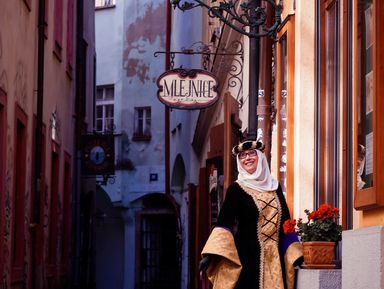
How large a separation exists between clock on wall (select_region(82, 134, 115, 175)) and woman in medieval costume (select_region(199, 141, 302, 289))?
17.3m

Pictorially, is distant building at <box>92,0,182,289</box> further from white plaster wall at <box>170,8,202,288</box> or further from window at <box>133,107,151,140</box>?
white plaster wall at <box>170,8,202,288</box>

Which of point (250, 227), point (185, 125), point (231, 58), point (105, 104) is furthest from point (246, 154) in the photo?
point (105, 104)

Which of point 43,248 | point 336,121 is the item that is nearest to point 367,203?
point 336,121

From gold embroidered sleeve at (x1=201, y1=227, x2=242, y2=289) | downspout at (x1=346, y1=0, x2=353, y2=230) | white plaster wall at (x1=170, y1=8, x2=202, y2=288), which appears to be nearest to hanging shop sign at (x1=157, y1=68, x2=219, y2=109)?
gold embroidered sleeve at (x1=201, y1=227, x2=242, y2=289)

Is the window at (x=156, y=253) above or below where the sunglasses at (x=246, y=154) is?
Answer: below

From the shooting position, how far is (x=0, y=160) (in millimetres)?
14039

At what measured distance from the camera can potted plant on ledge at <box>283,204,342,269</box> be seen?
782cm

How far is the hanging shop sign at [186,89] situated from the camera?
15.7 metres

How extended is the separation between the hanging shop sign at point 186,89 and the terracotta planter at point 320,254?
312 inches

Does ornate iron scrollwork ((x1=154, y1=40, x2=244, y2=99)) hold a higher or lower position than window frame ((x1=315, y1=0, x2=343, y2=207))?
higher

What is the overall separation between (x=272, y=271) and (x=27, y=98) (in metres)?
8.50

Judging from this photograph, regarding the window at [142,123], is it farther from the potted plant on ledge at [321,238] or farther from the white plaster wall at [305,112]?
the potted plant on ledge at [321,238]

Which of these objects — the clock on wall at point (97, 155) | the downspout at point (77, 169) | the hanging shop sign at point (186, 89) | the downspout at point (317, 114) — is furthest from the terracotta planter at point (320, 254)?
the clock on wall at point (97, 155)

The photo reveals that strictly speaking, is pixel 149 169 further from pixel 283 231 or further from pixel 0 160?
pixel 283 231
